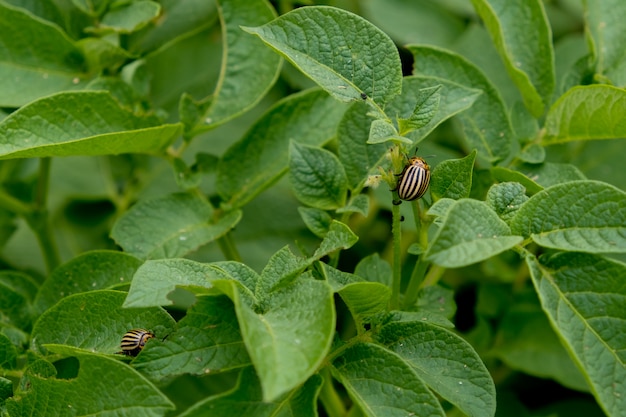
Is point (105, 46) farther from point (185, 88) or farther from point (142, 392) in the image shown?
point (142, 392)

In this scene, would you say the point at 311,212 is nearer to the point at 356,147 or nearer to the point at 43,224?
the point at 356,147

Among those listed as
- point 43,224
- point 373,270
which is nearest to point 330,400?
point 373,270

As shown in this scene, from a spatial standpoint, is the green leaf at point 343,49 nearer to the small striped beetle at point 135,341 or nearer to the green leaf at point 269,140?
the green leaf at point 269,140

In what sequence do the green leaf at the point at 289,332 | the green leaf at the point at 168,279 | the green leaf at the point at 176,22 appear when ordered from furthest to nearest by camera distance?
the green leaf at the point at 176,22
the green leaf at the point at 168,279
the green leaf at the point at 289,332

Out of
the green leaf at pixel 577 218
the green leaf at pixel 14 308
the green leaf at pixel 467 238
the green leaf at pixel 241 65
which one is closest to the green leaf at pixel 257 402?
the green leaf at pixel 467 238

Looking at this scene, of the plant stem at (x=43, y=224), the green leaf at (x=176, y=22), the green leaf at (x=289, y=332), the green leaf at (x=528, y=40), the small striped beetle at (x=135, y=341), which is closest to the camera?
the green leaf at (x=289, y=332)
